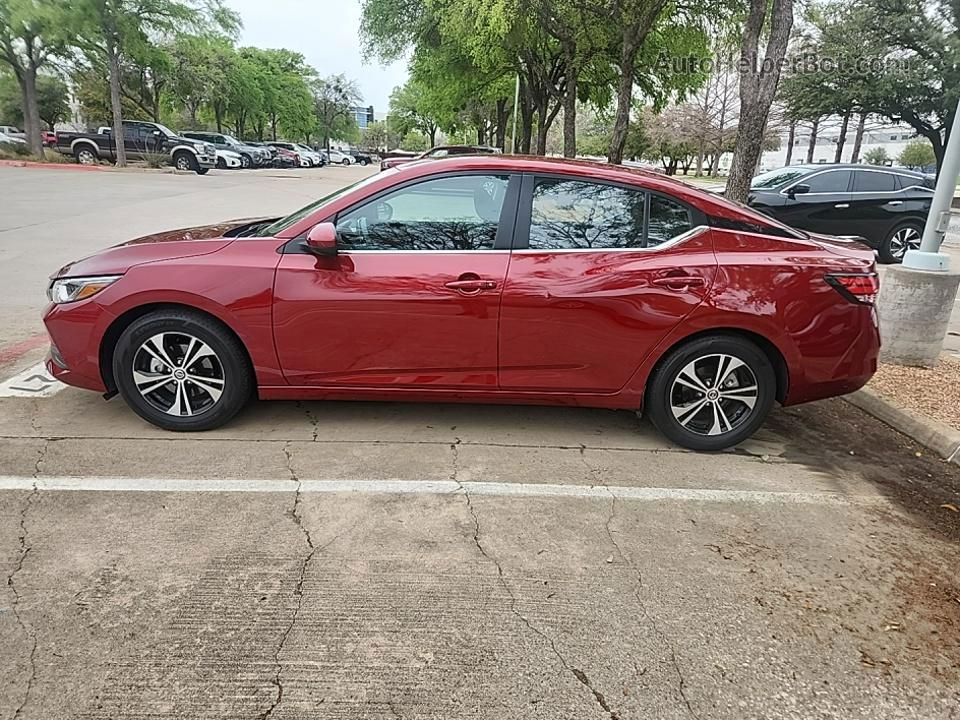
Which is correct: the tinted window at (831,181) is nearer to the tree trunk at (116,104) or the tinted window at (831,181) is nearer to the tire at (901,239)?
the tire at (901,239)

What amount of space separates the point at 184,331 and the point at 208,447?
666 millimetres

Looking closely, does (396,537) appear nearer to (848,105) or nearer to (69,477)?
(69,477)

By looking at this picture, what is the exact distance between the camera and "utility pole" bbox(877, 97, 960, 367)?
17.5 ft

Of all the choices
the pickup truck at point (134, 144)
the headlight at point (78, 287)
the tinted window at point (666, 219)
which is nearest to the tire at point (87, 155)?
the pickup truck at point (134, 144)

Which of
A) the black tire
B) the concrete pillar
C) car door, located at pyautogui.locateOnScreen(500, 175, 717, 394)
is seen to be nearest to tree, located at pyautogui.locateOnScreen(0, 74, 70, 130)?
the black tire

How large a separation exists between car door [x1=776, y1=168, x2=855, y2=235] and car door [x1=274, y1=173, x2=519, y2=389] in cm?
933

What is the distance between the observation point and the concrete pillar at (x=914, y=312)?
211 inches

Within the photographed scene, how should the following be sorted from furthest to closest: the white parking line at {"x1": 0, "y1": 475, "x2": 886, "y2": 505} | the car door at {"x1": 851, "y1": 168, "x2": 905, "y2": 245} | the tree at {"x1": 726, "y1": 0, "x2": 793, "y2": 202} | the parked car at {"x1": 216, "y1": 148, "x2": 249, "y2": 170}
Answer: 1. the parked car at {"x1": 216, "y1": 148, "x2": 249, "y2": 170}
2. the car door at {"x1": 851, "y1": 168, "x2": 905, "y2": 245}
3. the tree at {"x1": 726, "y1": 0, "x2": 793, "y2": 202}
4. the white parking line at {"x1": 0, "y1": 475, "x2": 886, "y2": 505}

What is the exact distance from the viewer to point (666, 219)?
3945 mm

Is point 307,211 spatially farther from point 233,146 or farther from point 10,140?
point 233,146

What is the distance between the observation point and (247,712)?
2.13 metres

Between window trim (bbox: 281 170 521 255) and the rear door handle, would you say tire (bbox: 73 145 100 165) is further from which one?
the rear door handle

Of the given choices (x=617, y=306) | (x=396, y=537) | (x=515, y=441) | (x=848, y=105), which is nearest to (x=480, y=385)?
(x=515, y=441)

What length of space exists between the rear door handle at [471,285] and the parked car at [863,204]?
30.6ft
